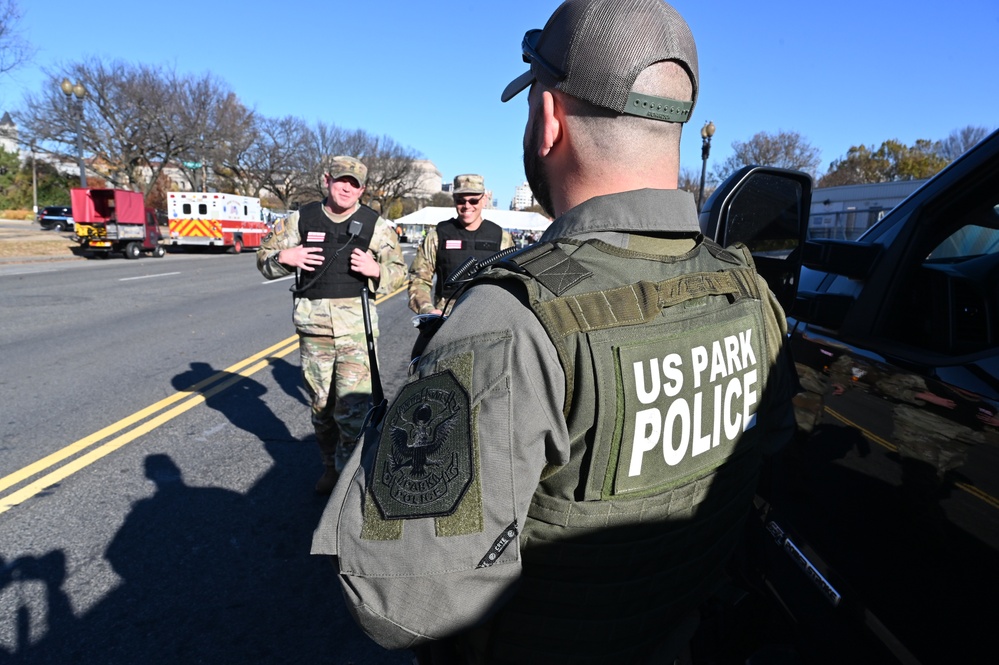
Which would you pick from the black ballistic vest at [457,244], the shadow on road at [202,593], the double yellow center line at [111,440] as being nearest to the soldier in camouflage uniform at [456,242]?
the black ballistic vest at [457,244]

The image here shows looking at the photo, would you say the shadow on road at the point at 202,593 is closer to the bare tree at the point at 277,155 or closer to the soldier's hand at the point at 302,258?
the soldier's hand at the point at 302,258

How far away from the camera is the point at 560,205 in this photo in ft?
4.05

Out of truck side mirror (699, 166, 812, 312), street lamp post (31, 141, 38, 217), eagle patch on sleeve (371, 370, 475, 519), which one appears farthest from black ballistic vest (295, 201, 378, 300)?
street lamp post (31, 141, 38, 217)

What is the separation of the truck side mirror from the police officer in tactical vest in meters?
0.74

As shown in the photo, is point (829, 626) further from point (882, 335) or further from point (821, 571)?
point (882, 335)

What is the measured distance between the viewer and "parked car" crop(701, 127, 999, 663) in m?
1.30

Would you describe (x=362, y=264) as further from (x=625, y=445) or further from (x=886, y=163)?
(x=886, y=163)

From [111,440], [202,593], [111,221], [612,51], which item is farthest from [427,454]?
[111,221]

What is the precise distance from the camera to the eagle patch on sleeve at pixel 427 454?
912mm

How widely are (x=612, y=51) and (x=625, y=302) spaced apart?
41 centimetres

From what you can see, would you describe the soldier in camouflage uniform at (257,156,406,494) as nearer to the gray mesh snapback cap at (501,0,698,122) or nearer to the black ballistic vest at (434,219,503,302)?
the black ballistic vest at (434,219,503,302)

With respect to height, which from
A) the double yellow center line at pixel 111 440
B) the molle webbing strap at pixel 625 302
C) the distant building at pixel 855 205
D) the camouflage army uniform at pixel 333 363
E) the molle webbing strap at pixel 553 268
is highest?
the distant building at pixel 855 205

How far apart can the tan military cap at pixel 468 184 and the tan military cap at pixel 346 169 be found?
58.5 inches

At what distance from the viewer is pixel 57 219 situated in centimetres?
3722
